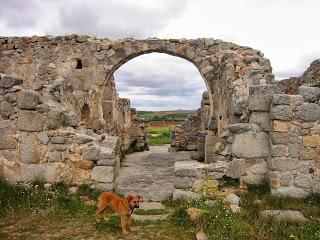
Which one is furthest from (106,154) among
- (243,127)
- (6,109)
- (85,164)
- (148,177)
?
(148,177)

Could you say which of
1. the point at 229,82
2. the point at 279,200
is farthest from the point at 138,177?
the point at 279,200

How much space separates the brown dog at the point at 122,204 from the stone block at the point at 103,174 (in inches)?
43.5

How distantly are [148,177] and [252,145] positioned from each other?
4.32 metres

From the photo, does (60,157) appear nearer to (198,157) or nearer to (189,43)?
(189,43)

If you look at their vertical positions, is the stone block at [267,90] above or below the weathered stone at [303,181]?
above

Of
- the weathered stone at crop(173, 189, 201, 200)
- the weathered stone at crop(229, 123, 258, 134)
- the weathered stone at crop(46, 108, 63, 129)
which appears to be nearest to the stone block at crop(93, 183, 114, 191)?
the weathered stone at crop(173, 189, 201, 200)

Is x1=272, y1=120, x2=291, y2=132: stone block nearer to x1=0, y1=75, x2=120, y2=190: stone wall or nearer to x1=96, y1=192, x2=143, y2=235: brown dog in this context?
x1=96, y1=192, x2=143, y2=235: brown dog

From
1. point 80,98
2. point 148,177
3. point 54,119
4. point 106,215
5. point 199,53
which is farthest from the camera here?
point 80,98

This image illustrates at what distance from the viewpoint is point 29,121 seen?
7145 millimetres

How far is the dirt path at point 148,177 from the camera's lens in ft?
27.4

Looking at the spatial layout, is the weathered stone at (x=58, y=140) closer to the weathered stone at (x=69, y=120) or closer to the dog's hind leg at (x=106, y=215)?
the weathered stone at (x=69, y=120)

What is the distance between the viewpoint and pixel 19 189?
6863mm

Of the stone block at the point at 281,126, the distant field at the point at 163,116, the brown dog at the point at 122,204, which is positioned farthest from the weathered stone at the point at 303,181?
the distant field at the point at 163,116

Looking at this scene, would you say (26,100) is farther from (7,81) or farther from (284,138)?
(284,138)
